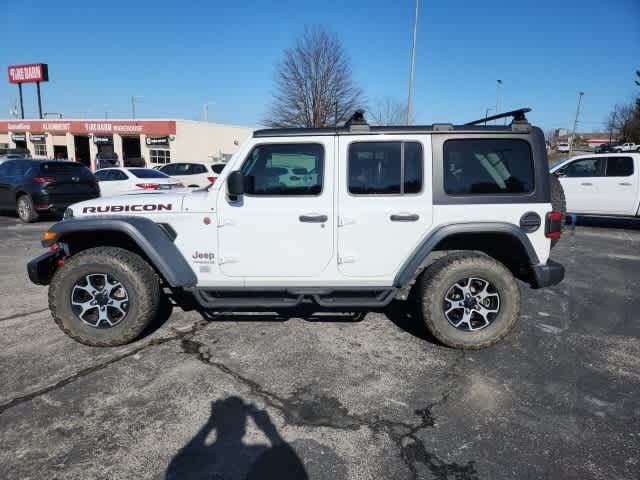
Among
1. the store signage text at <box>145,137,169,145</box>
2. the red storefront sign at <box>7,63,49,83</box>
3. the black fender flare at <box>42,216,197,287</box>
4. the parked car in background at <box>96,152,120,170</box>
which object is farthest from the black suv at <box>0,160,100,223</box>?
the red storefront sign at <box>7,63,49,83</box>

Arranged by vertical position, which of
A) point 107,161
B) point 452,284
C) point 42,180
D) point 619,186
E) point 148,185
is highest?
point 107,161

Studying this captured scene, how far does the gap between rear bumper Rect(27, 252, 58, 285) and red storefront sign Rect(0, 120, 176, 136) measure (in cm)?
3522

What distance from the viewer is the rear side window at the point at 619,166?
9.77 metres

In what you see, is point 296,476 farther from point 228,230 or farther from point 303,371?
point 228,230

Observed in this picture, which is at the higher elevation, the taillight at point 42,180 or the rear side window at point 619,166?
the rear side window at point 619,166

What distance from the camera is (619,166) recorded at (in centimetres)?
992

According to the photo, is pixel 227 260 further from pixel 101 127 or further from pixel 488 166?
pixel 101 127

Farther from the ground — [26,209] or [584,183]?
[584,183]

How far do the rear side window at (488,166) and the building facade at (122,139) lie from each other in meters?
32.7

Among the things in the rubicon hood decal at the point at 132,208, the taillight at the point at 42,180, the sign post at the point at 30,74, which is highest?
the sign post at the point at 30,74

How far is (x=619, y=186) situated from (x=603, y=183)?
34cm

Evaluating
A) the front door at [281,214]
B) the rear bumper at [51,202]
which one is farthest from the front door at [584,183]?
the rear bumper at [51,202]

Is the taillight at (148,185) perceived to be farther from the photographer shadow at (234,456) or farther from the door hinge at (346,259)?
the photographer shadow at (234,456)

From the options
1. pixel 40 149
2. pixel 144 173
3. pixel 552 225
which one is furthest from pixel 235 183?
pixel 40 149
